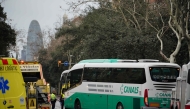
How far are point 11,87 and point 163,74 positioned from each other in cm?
1182

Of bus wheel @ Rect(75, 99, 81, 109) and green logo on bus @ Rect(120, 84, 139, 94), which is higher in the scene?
green logo on bus @ Rect(120, 84, 139, 94)

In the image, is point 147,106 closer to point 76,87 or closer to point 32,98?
point 32,98

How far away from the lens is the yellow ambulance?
12828 mm

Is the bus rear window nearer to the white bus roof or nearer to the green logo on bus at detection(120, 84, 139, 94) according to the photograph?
the white bus roof

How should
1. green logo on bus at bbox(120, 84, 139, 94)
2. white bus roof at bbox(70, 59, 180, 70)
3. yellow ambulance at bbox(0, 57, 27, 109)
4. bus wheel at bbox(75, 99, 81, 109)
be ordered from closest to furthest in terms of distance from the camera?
yellow ambulance at bbox(0, 57, 27, 109), white bus roof at bbox(70, 59, 180, 70), green logo on bus at bbox(120, 84, 139, 94), bus wheel at bbox(75, 99, 81, 109)

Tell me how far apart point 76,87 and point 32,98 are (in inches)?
363

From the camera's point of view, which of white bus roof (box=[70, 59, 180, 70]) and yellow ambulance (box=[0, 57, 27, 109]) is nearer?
yellow ambulance (box=[0, 57, 27, 109])

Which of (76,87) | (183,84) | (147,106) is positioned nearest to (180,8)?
(76,87)

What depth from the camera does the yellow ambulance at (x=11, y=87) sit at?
12.8 m

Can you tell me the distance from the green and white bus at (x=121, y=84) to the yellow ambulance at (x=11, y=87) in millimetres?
10392

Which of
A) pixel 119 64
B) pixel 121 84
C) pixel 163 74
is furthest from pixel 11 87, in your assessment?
pixel 119 64

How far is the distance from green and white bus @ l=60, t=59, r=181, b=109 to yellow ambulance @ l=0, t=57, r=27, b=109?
34.1ft

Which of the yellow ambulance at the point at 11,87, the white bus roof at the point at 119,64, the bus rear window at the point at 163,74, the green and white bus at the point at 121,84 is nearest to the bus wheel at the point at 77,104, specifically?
the green and white bus at the point at 121,84

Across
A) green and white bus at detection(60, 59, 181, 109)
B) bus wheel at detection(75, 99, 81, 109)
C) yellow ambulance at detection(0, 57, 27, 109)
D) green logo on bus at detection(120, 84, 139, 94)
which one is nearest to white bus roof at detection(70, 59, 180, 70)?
green and white bus at detection(60, 59, 181, 109)
